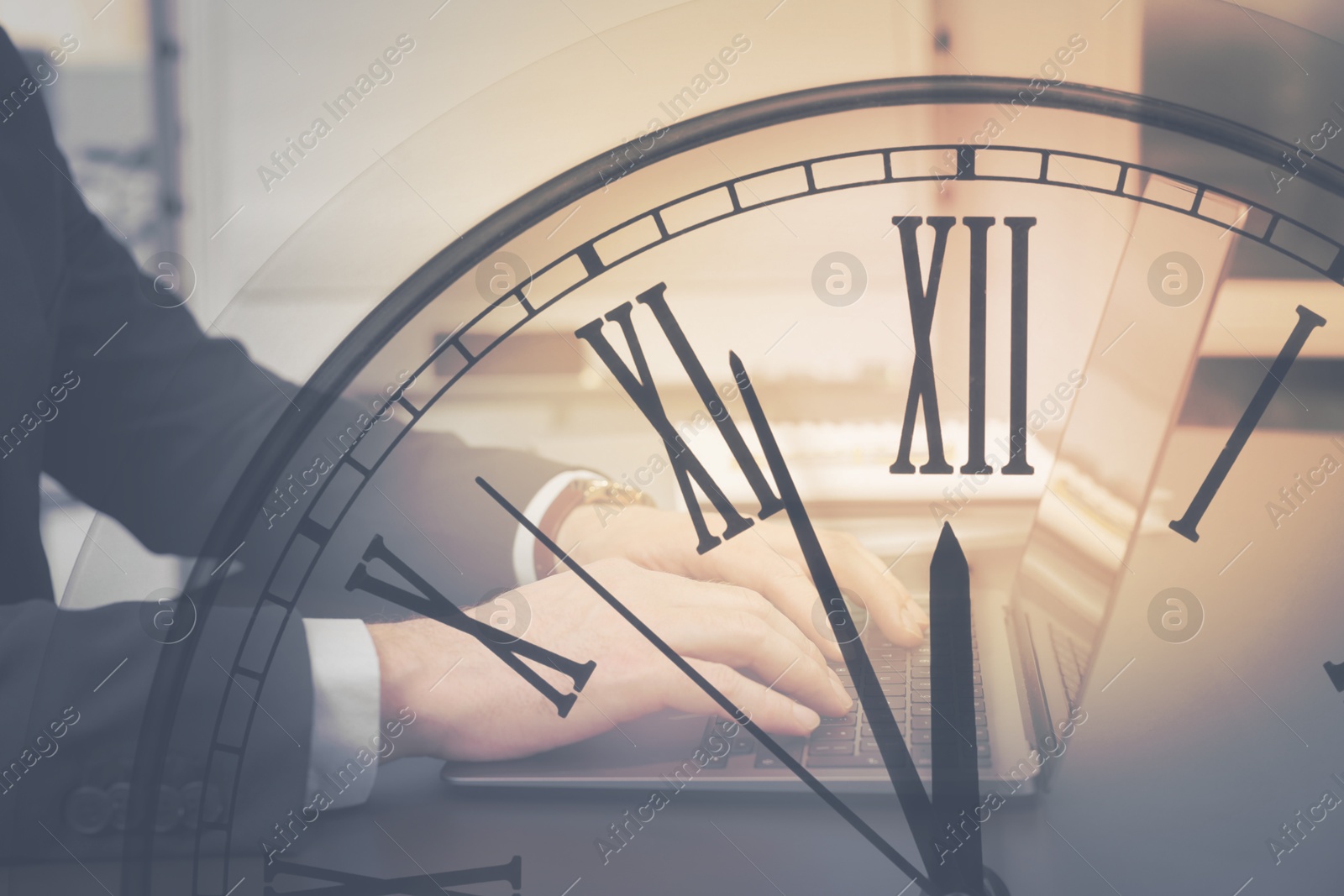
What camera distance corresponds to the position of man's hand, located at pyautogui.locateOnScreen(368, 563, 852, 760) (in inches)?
21.0

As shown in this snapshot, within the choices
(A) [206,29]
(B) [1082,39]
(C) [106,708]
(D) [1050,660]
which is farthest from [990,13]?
(C) [106,708]

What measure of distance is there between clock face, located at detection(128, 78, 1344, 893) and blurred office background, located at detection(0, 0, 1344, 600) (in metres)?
0.01

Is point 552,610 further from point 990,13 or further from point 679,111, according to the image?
point 990,13

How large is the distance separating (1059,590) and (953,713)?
99mm

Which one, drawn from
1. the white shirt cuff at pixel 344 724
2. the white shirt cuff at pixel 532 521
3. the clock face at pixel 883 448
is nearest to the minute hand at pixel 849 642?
the clock face at pixel 883 448

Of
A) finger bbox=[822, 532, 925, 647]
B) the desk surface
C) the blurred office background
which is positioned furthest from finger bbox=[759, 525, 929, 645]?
the blurred office background

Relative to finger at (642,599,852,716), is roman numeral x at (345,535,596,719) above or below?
above

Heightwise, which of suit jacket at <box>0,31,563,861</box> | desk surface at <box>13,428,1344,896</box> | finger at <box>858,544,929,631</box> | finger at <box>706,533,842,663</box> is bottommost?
desk surface at <box>13,428,1344,896</box>

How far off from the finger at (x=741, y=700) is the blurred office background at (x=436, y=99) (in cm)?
22

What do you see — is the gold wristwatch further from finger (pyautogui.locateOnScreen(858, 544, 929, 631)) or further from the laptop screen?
the laptop screen

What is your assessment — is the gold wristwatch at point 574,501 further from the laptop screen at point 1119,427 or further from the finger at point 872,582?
Result: the laptop screen at point 1119,427

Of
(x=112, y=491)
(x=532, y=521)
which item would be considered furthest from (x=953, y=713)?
(x=112, y=491)

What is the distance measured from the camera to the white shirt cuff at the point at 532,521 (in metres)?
0.55

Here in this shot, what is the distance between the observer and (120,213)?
0.58 meters
